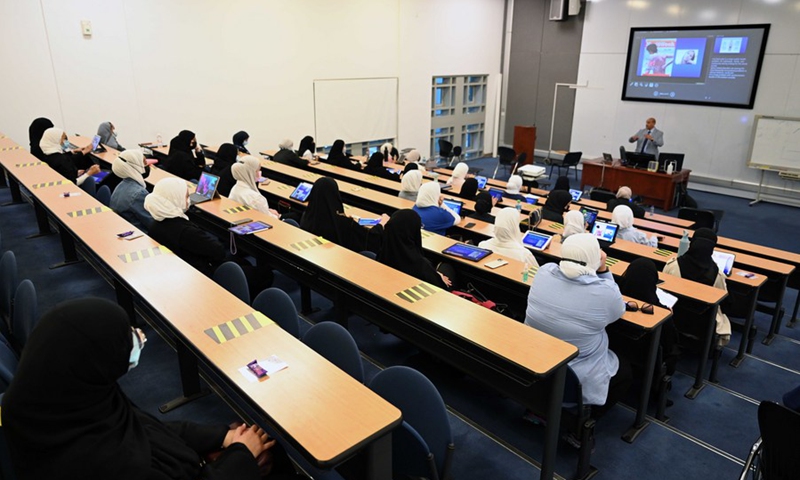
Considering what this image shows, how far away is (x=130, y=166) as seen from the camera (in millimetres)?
5312

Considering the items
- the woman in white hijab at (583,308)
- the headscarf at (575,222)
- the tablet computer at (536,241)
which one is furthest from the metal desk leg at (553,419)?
the headscarf at (575,222)

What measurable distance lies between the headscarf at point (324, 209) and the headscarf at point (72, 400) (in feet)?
11.5

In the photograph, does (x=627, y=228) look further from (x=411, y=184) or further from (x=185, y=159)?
(x=185, y=159)

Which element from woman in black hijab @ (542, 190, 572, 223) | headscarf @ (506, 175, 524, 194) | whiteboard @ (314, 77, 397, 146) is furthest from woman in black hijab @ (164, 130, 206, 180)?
woman in black hijab @ (542, 190, 572, 223)

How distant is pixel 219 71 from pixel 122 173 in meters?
5.13

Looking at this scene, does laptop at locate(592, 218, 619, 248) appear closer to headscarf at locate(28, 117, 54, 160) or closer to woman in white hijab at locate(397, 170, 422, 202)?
woman in white hijab at locate(397, 170, 422, 202)

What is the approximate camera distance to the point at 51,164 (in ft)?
22.4

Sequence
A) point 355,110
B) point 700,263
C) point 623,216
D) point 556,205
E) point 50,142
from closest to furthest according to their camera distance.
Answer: point 700,263, point 623,216, point 556,205, point 50,142, point 355,110

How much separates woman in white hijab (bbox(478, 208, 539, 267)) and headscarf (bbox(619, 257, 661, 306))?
0.76 metres

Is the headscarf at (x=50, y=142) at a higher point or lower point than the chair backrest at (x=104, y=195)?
higher

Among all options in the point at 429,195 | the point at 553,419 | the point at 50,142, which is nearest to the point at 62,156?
the point at 50,142

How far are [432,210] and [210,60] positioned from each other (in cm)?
664

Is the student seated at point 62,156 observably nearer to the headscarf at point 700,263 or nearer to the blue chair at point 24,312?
the blue chair at point 24,312

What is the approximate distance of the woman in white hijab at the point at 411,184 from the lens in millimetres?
6367
